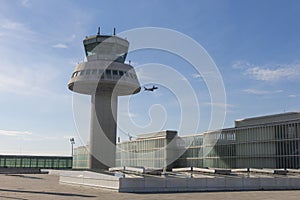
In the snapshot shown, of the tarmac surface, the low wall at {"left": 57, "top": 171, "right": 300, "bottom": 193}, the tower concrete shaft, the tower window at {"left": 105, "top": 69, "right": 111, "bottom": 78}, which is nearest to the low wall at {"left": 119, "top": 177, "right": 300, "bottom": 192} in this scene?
the low wall at {"left": 57, "top": 171, "right": 300, "bottom": 193}

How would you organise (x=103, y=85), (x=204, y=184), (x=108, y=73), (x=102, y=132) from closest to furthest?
(x=204, y=184) < (x=102, y=132) < (x=108, y=73) < (x=103, y=85)

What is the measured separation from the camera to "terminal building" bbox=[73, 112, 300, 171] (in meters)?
74.2

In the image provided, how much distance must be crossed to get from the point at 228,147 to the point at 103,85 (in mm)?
33701

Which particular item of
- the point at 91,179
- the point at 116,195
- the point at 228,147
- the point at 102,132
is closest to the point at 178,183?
the point at 116,195

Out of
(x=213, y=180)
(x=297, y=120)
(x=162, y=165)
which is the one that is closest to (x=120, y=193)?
(x=213, y=180)

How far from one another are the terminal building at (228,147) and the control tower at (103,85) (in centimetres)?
2685

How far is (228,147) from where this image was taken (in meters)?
88.1

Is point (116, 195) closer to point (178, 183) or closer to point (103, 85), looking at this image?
point (178, 183)

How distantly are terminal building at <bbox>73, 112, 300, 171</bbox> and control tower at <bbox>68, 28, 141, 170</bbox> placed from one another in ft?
88.1

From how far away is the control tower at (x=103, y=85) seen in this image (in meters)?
70.9

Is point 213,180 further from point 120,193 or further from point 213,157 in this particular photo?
point 213,157

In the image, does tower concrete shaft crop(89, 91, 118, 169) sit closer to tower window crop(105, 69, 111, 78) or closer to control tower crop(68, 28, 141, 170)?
control tower crop(68, 28, 141, 170)

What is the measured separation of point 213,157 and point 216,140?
4142 millimetres

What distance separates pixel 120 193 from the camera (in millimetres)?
31172
